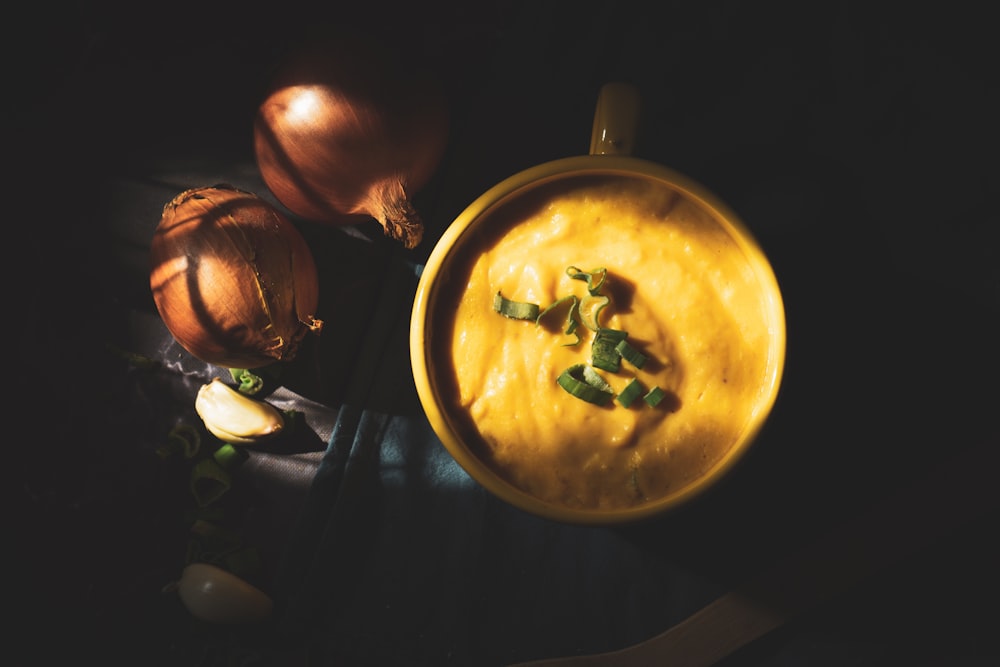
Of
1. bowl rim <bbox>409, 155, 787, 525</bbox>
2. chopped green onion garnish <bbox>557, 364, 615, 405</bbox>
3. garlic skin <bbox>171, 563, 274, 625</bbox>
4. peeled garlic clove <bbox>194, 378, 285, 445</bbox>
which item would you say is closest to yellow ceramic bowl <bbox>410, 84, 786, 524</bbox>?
bowl rim <bbox>409, 155, 787, 525</bbox>

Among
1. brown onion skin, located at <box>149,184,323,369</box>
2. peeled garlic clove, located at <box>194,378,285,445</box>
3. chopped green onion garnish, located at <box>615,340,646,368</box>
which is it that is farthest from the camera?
peeled garlic clove, located at <box>194,378,285,445</box>

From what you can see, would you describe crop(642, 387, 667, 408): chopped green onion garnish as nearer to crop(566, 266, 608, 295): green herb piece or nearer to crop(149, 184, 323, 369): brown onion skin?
crop(566, 266, 608, 295): green herb piece

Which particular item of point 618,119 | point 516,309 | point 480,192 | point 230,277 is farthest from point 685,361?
point 230,277

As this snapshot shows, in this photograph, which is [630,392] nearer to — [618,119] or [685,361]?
[685,361]

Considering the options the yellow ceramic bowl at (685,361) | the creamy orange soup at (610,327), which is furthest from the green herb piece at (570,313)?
the yellow ceramic bowl at (685,361)

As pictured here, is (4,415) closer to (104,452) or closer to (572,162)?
(104,452)

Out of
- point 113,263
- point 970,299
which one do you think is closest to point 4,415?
point 113,263
